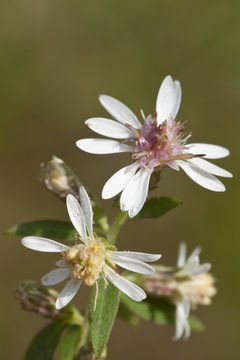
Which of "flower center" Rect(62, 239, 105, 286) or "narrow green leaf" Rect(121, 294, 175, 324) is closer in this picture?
"flower center" Rect(62, 239, 105, 286)

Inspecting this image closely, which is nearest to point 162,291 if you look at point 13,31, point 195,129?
point 195,129

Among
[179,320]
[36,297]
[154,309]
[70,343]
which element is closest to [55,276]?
[36,297]

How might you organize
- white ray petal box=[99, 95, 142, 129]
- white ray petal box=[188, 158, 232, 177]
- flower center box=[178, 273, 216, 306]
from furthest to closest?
flower center box=[178, 273, 216, 306], white ray petal box=[99, 95, 142, 129], white ray petal box=[188, 158, 232, 177]

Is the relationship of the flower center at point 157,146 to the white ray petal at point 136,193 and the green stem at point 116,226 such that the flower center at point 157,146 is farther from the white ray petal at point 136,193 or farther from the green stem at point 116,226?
the green stem at point 116,226

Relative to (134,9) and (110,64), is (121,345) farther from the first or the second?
(134,9)

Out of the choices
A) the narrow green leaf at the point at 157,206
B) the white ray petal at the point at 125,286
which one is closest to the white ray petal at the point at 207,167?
the narrow green leaf at the point at 157,206

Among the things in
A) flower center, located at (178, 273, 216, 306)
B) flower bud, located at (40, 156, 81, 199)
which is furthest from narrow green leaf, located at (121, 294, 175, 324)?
flower bud, located at (40, 156, 81, 199)

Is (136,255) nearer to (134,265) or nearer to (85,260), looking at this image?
(134,265)

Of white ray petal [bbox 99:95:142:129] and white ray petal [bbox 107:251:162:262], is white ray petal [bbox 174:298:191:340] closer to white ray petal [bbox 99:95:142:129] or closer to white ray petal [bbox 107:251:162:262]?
white ray petal [bbox 107:251:162:262]
